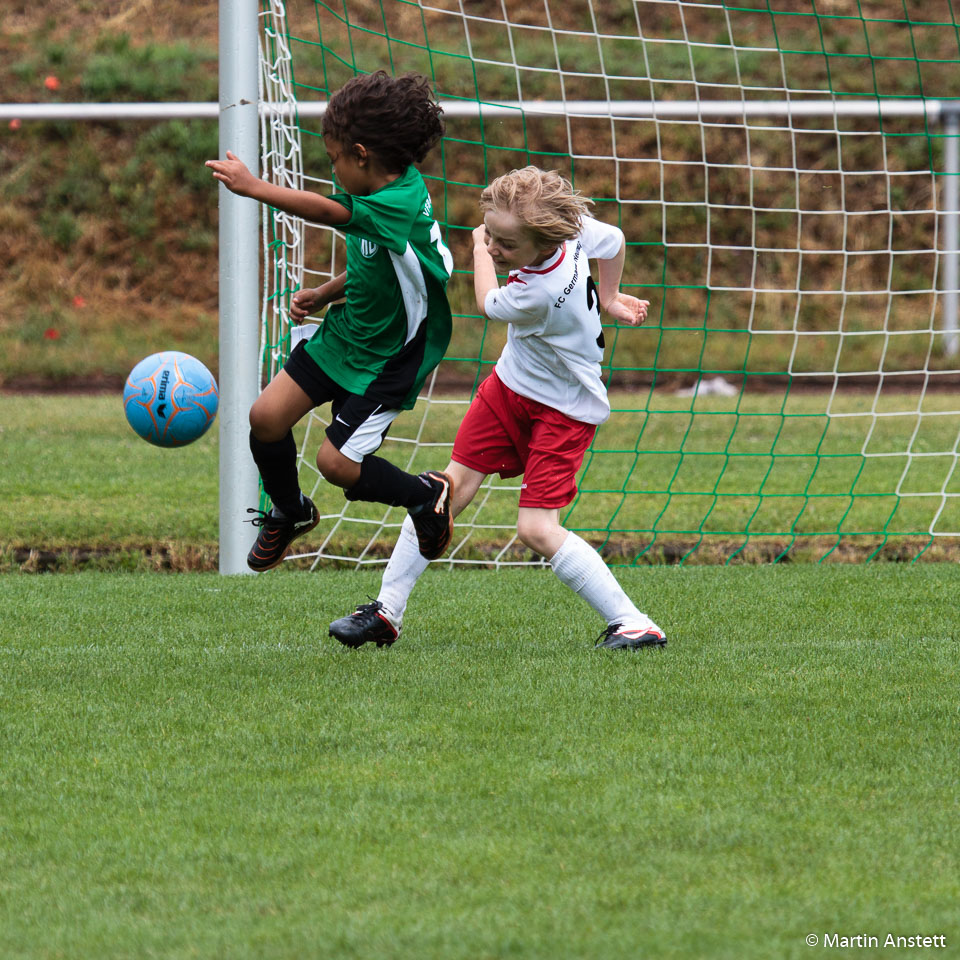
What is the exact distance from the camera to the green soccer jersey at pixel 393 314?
3.64m

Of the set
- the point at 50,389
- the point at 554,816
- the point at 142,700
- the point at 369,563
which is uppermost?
the point at 554,816

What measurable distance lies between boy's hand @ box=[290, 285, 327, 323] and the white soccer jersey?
568 mm

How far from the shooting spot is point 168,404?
470cm

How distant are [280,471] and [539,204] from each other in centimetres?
113

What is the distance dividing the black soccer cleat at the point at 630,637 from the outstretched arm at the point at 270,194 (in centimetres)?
144

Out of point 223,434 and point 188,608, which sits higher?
point 223,434

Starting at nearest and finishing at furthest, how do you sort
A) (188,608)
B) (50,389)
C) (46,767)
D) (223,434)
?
(46,767)
(188,608)
(223,434)
(50,389)

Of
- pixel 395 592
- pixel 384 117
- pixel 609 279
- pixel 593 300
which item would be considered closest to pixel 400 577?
pixel 395 592

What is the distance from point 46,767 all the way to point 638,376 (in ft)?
35.3

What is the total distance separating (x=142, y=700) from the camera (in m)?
3.23

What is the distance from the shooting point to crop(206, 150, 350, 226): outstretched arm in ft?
10.5

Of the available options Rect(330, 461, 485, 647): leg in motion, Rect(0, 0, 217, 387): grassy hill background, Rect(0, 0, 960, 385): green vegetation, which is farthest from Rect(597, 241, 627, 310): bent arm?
Rect(0, 0, 217, 387): grassy hill background

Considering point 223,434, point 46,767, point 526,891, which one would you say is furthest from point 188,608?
point 526,891

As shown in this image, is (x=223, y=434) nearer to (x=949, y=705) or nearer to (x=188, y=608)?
(x=188, y=608)
